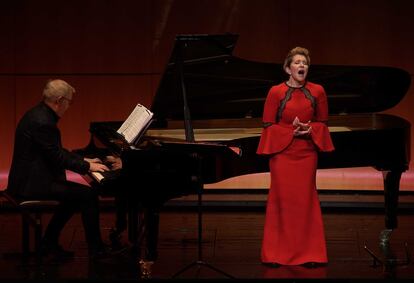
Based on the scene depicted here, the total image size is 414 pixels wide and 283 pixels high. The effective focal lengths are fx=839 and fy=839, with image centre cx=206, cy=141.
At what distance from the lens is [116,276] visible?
471cm

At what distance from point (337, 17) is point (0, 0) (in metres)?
3.31

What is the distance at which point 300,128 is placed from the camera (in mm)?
4652

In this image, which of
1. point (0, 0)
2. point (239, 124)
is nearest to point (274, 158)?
point (239, 124)

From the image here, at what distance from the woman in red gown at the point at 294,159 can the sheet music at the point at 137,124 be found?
0.72 metres

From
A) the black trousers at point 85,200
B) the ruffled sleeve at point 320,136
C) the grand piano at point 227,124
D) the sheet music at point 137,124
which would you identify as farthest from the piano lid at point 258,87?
the ruffled sleeve at point 320,136

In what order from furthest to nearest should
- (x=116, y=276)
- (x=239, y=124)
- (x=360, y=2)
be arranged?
(x=360, y=2) → (x=239, y=124) → (x=116, y=276)

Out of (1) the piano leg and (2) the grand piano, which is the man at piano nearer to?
(2) the grand piano

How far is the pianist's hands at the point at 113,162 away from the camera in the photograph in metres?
5.11

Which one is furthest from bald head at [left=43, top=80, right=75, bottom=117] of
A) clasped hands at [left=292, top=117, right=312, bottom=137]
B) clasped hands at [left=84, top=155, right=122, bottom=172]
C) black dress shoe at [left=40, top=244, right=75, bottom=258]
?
clasped hands at [left=292, top=117, right=312, bottom=137]

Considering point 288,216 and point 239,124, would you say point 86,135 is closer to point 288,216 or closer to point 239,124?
point 239,124

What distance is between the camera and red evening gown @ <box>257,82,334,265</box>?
4.71 meters

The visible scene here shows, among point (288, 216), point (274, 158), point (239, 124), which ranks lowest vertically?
point (288, 216)

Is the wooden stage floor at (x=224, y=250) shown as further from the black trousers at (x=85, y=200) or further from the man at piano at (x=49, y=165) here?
the man at piano at (x=49, y=165)

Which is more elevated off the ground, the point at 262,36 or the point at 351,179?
the point at 262,36
